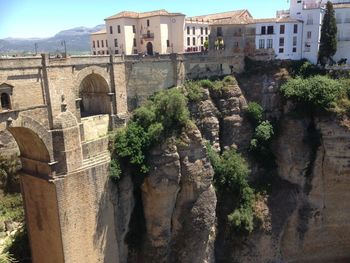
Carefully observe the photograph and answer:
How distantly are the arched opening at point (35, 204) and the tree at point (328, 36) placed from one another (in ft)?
73.0

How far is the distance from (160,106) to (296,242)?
1352cm

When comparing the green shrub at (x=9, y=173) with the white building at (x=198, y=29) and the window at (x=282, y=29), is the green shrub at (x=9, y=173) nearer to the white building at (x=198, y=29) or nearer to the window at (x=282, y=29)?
the white building at (x=198, y=29)

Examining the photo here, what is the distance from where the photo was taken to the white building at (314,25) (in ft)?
102

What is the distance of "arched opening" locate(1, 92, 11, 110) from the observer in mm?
16844

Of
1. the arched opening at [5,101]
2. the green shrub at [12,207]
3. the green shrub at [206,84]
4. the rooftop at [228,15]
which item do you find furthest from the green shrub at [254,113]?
the arched opening at [5,101]

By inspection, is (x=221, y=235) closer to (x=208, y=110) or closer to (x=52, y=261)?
(x=208, y=110)

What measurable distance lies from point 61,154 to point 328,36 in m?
22.2

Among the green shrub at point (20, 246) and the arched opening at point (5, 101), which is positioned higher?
the arched opening at point (5, 101)

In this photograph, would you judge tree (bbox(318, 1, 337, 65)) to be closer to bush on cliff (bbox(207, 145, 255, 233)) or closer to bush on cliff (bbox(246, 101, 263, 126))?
bush on cliff (bbox(246, 101, 263, 126))

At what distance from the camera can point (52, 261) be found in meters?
19.9

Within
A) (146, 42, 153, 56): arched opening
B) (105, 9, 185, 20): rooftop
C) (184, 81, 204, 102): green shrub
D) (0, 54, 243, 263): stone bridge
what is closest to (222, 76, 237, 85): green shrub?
(184, 81, 204, 102): green shrub

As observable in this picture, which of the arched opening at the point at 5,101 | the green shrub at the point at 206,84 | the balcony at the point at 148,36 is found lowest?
the green shrub at the point at 206,84

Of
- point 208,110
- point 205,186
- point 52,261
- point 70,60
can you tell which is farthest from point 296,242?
point 70,60

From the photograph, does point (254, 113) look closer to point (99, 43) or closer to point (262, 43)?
point (262, 43)
